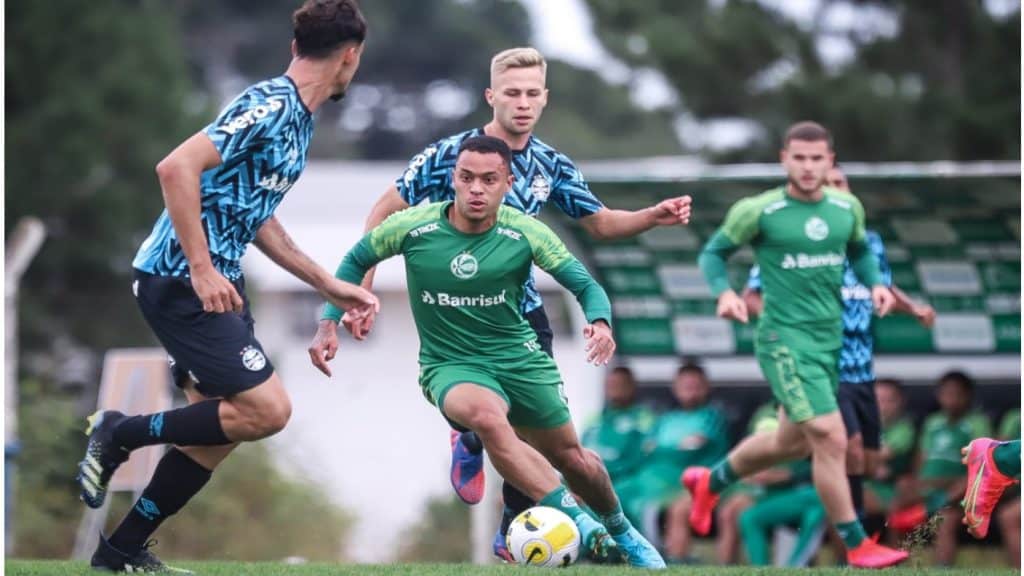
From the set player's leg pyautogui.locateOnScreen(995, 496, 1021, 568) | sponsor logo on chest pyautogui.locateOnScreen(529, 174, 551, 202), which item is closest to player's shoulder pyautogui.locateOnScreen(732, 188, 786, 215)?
sponsor logo on chest pyautogui.locateOnScreen(529, 174, 551, 202)

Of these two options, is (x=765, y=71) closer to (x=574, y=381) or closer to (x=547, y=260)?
(x=574, y=381)

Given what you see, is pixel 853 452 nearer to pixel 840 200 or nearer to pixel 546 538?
pixel 840 200

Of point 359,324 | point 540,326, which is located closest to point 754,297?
point 540,326

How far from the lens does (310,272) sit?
793 centimetres

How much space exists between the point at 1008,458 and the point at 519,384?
90.8 inches

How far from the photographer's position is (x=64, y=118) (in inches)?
1226

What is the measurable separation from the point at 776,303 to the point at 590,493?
2.35 m

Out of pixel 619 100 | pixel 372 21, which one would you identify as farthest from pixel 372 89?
pixel 619 100

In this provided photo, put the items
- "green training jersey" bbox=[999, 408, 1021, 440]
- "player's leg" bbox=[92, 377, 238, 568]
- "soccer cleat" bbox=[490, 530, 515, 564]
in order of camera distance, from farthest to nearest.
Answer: "green training jersey" bbox=[999, 408, 1021, 440] < "soccer cleat" bbox=[490, 530, 515, 564] < "player's leg" bbox=[92, 377, 238, 568]

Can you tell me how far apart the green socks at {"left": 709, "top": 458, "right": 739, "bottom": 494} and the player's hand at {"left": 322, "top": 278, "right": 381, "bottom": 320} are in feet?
13.6

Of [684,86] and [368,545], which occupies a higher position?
[684,86]

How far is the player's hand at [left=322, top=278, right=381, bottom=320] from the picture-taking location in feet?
25.4

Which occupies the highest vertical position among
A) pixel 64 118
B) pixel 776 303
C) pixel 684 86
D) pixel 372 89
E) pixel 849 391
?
pixel 776 303

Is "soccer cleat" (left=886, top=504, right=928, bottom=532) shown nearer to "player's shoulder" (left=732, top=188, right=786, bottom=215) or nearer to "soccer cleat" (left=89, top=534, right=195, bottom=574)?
"player's shoulder" (left=732, top=188, right=786, bottom=215)
